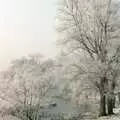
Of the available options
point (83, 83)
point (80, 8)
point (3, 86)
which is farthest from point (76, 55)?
point (3, 86)

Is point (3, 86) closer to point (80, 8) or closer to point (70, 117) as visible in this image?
point (70, 117)

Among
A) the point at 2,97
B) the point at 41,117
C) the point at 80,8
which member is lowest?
the point at 41,117

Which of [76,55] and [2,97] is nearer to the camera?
[76,55]

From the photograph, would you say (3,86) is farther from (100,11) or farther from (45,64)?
(100,11)

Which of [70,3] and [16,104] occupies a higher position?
[70,3]

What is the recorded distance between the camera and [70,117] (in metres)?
19.1

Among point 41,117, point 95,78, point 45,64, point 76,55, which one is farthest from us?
point 45,64

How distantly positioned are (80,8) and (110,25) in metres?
2.24

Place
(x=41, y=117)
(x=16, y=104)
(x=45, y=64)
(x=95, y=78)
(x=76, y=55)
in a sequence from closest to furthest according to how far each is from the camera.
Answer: (x=95, y=78) < (x=76, y=55) < (x=16, y=104) < (x=41, y=117) < (x=45, y=64)

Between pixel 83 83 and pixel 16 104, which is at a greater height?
pixel 83 83

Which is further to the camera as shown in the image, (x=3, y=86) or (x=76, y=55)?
(x=3, y=86)

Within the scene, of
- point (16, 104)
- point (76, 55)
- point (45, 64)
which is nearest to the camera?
point (76, 55)

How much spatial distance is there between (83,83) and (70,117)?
178 inches

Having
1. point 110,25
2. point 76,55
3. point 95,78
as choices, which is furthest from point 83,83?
point 110,25
